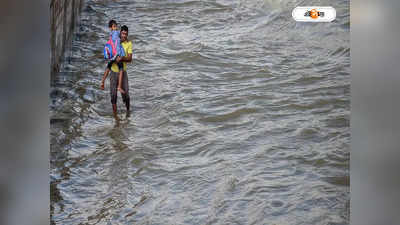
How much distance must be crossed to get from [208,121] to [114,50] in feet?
1.27

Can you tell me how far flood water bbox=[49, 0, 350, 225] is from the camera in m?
1.46

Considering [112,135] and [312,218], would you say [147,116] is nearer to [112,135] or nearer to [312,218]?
[112,135]

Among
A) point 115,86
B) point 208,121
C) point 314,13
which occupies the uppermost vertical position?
point 314,13

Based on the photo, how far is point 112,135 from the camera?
149 cm

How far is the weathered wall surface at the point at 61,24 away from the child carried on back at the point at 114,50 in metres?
0.12

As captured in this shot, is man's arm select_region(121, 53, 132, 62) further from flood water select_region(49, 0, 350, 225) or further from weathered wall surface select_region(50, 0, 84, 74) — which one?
weathered wall surface select_region(50, 0, 84, 74)

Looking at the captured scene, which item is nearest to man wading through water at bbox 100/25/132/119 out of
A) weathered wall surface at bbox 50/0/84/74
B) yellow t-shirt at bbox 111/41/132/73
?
yellow t-shirt at bbox 111/41/132/73

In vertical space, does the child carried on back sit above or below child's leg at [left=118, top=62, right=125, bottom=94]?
above

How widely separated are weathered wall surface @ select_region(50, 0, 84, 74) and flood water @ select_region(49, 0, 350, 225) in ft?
0.09

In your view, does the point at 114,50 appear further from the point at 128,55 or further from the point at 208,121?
the point at 208,121

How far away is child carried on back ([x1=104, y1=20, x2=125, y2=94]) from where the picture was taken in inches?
58.6

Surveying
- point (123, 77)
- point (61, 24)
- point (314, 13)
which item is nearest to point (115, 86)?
point (123, 77)

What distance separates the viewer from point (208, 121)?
153cm
